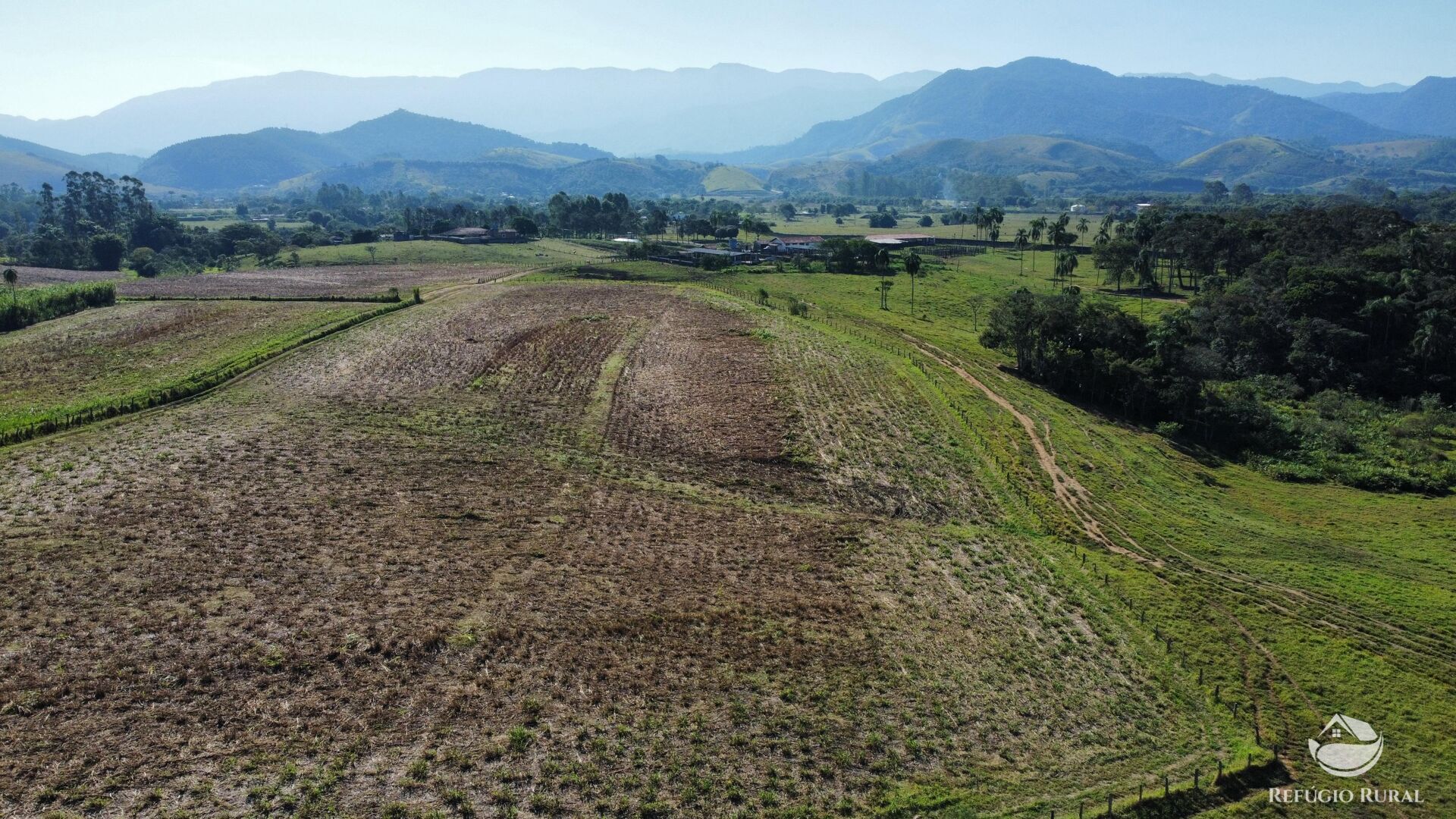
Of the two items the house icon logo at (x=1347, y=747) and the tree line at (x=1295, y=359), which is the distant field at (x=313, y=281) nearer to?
the tree line at (x=1295, y=359)

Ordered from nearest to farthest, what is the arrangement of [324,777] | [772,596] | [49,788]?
[49,788] < [324,777] < [772,596]

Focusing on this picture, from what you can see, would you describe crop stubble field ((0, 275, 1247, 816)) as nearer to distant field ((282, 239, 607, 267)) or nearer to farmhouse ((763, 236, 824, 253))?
distant field ((282, 239, 607, 267))

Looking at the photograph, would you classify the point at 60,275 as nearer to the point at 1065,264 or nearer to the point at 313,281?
the point at 313,281

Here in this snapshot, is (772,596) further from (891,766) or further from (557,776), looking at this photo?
(557,776)

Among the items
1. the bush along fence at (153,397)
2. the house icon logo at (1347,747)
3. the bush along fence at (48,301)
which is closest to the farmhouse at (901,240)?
the bush along fence at (153,397)

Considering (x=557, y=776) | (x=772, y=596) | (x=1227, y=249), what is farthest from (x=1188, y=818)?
(x=1227, y=249)

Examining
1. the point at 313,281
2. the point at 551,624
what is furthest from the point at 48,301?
the point at 551,624
